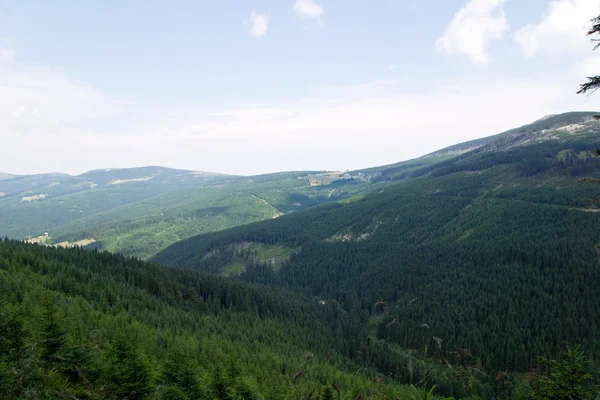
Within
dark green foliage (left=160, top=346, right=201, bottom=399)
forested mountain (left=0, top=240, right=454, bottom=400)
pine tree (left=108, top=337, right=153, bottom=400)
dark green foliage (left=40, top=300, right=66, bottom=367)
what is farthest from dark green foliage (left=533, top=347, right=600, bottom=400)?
dark green foliage (left=40, top=300, right=66, bottom=367)

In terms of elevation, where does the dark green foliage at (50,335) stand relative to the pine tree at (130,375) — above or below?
above

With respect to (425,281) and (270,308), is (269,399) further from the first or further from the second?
(425,281)

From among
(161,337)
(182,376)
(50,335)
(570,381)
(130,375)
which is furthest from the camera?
(161,337)

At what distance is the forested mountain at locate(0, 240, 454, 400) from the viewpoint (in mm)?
24016

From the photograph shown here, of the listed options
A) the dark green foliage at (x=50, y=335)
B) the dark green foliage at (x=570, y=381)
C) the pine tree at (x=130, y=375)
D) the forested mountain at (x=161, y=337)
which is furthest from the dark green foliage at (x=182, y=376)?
the dark green foliage at (x=570, y=381)

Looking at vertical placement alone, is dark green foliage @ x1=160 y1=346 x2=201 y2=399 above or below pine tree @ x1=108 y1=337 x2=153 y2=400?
below

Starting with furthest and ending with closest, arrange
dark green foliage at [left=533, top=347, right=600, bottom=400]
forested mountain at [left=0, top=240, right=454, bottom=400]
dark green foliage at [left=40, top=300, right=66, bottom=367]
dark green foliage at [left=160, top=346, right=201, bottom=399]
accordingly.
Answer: dark green foliage at [left=160, top=346, right=201, bottom=399] → dark green foliage at [left=40, top=300, right=66, bottom=367] → forested mountain at [left=0, top=240, right=454, bottom=400] → dark green foliage at [left=533, top=347, right=600, bottom=400]

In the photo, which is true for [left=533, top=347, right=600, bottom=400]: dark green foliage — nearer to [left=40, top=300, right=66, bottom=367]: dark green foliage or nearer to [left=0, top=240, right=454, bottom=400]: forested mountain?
[left=0, top=240, right=454, bottom=400]: forested mountain

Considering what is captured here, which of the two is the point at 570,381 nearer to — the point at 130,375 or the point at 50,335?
the point at 130,375

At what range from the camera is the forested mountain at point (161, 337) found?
24016mm

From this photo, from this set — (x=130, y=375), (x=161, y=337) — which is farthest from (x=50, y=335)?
(x=161, y=337)

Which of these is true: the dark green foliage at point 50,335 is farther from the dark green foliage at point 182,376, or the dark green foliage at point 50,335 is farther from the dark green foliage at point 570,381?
the dark green foliage at point 570,381

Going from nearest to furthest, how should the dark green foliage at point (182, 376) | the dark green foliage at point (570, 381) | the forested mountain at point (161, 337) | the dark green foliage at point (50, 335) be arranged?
the dark green foliage at point (570, 381)
the forested mountain at point (161, 337)
the dark green foliage at point (50, 335)
the dark green foliage at point (182, 376)

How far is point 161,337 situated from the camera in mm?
74250
